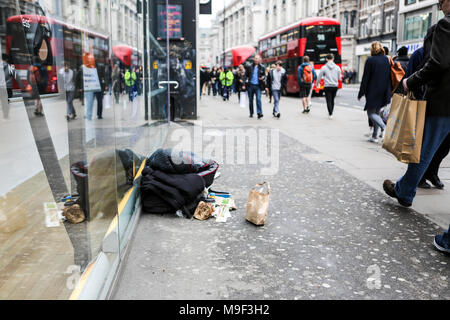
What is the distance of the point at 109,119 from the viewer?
2.78 m

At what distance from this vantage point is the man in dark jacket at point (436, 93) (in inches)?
129

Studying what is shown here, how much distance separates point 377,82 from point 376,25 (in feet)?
134

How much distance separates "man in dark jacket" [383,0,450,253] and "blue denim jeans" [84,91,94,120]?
2.50m

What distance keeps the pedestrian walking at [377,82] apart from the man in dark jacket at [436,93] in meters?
4.13

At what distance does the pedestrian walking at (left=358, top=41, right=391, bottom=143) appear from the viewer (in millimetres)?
7727

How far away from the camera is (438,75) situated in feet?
11.5

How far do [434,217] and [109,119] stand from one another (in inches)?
113

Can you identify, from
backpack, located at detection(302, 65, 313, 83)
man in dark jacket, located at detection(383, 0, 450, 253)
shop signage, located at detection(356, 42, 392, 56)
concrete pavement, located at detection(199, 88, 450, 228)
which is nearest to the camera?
man in dark jacket, located at detection(383, 0, 450, 253)

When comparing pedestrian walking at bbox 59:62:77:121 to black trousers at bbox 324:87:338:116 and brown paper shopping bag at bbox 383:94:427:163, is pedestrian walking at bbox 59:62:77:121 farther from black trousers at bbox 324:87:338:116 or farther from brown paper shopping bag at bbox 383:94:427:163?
black trousers at bbox 324:87:338:116

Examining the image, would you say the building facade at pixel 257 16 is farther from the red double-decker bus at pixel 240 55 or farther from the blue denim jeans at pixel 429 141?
the blue denim jeans at pixel 429 141

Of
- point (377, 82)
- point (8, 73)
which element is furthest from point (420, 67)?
point (377, 82)

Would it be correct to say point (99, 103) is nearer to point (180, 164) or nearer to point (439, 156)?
point (180, 164)

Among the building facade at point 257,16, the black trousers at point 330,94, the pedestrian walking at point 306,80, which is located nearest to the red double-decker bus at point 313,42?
the pedestrian walking at point 306,80

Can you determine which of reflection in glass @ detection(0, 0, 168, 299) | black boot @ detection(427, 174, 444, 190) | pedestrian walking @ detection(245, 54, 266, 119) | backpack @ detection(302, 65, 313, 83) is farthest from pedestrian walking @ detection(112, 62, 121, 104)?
backpack @ detection(302, 65, 313, 83)
